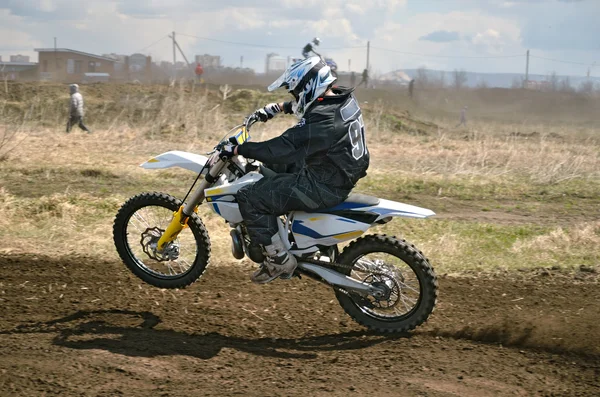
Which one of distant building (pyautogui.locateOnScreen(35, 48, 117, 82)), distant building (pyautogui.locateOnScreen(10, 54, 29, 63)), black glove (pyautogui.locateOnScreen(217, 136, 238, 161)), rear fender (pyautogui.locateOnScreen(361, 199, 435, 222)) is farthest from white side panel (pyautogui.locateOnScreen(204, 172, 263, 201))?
distant building (pyautogui.locateOnScreen(10, 54, 29, 63))

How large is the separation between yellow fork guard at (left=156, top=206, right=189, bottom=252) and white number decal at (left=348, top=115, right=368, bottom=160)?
5.58 ft

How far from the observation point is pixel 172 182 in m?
13.5

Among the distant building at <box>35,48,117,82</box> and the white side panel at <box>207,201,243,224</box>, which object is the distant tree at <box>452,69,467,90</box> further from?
the white side panel at <box>207,201,243,224</box>

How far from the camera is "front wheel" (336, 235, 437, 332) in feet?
18.4

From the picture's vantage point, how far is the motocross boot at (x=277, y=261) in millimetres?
5809

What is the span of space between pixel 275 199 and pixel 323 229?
0.45m

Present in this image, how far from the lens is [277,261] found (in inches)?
229

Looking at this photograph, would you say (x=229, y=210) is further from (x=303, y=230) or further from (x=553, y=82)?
(x=553, y=82)

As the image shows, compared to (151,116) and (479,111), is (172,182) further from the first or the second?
(479,111)

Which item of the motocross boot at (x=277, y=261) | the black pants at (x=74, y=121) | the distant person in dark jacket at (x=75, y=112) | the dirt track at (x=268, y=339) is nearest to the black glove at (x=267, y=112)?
the motocross boot at (x=277, y=261)

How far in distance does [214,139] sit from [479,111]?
2637 centimetres

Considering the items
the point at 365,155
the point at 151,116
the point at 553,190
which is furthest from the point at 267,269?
the point at 151,116

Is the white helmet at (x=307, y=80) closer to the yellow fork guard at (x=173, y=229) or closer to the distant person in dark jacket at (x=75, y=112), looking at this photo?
the yellow fork guard at (x=173, y=229)

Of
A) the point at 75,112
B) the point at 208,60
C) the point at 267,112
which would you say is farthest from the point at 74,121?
the point at 208,60
